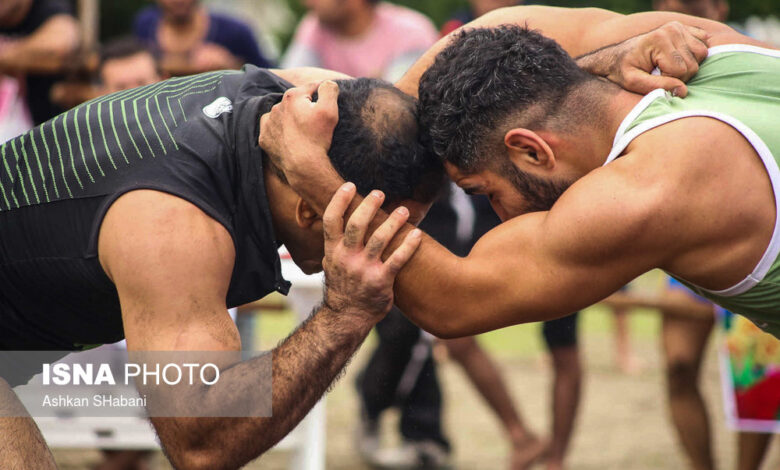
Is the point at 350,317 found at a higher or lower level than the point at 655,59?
lower

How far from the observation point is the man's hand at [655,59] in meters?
2.42

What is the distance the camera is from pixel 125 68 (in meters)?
5.29

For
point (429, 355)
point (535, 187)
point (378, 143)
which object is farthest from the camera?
point (429, 355)

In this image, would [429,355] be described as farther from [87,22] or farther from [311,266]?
[87,22]

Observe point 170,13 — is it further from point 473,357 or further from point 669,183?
point 669,183

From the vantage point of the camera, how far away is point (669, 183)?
215 cm

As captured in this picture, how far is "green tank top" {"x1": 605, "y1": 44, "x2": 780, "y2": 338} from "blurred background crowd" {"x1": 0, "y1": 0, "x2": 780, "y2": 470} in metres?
1.37

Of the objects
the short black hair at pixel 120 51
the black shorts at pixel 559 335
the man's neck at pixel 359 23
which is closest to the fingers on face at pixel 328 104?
the black shorts at pixel 559 335

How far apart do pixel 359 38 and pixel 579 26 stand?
10.7 ft

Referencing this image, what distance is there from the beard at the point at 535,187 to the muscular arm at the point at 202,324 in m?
0.44

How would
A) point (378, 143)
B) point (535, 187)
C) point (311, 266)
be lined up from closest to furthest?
point (378, 143) → point (535, 187) → point (311, 266)

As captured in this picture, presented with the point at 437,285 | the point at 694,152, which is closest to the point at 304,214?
the point at 437,285

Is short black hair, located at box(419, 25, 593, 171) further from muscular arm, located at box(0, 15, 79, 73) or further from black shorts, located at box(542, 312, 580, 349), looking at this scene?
muscular arm, located at box(0, 15, 79, 73)

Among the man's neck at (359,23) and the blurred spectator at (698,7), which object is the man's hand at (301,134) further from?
the man's neck at (359,23)
